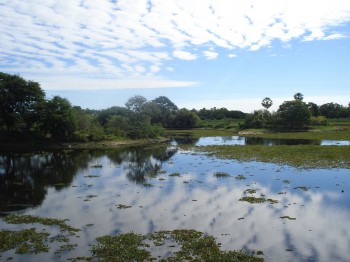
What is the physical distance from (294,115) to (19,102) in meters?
96.9

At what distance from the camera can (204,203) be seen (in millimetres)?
22562

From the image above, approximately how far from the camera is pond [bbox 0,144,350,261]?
51.8 feet

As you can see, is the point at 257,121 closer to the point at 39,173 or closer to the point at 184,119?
the point at 184,119

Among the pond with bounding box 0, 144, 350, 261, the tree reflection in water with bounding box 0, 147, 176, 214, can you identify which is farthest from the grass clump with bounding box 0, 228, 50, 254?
the tree reflection in water with bounding box 0, 147, 176, 214

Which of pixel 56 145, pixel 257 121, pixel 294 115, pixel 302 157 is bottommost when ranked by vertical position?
pixel 302 157

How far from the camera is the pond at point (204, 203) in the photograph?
15.8m

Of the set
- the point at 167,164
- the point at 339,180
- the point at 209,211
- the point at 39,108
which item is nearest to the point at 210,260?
the point at 209,211

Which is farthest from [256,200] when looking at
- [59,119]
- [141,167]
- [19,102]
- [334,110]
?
[334,110]

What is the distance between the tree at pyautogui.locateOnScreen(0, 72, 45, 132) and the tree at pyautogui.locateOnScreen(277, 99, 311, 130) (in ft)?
301

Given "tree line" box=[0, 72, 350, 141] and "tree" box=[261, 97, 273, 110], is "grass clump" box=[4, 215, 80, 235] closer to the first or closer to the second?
"tree line" box=[0, 72, 350, 141]

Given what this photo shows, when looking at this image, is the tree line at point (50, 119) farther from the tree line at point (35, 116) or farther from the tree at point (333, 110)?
the tree at point (333, 110)

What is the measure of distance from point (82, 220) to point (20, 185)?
45.6ft

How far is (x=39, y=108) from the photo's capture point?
67.9 metres

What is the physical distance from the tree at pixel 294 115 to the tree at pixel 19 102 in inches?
3615
